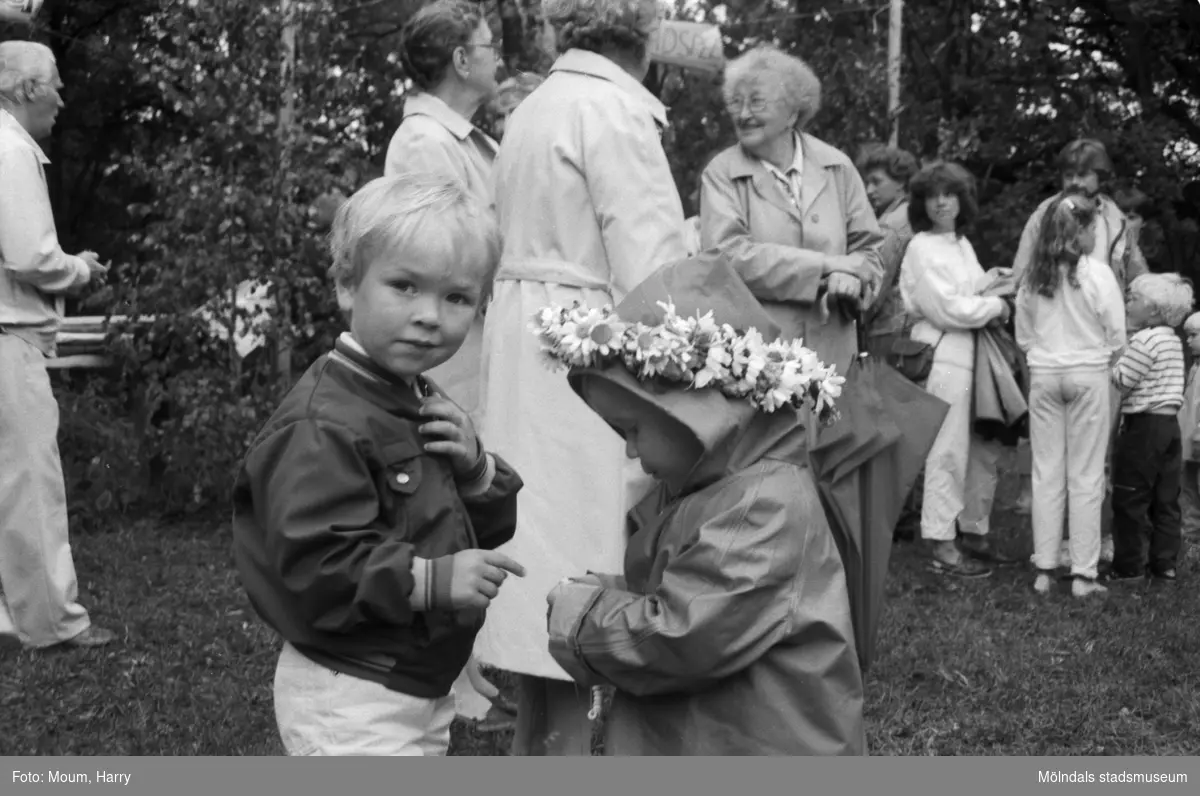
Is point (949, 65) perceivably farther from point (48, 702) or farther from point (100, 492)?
point (48, 702)

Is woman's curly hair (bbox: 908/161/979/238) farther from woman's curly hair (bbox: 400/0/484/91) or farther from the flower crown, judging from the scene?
the flower crown

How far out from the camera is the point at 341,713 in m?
2.56

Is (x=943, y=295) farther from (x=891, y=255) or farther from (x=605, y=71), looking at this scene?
(x=605, y=71)

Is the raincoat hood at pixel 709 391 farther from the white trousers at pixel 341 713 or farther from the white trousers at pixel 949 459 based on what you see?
the white trousers at pixel 949 459

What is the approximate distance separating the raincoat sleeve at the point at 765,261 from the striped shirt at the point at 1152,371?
281 centimetres

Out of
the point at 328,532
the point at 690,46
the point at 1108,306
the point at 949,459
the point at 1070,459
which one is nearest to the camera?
the point at 328,532

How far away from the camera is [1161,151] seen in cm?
1484

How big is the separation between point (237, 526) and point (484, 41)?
2693 mm

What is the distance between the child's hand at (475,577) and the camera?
2.46 m

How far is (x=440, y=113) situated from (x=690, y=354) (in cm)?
243

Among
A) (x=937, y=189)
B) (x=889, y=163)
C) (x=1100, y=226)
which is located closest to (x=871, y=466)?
(x=937, y=189)

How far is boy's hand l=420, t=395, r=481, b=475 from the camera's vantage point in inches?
102

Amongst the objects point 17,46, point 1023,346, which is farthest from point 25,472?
point 1023,346

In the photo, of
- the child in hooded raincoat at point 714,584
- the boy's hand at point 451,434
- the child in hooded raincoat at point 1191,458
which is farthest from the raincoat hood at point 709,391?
the child in hooded raincoat at point 1191,458
